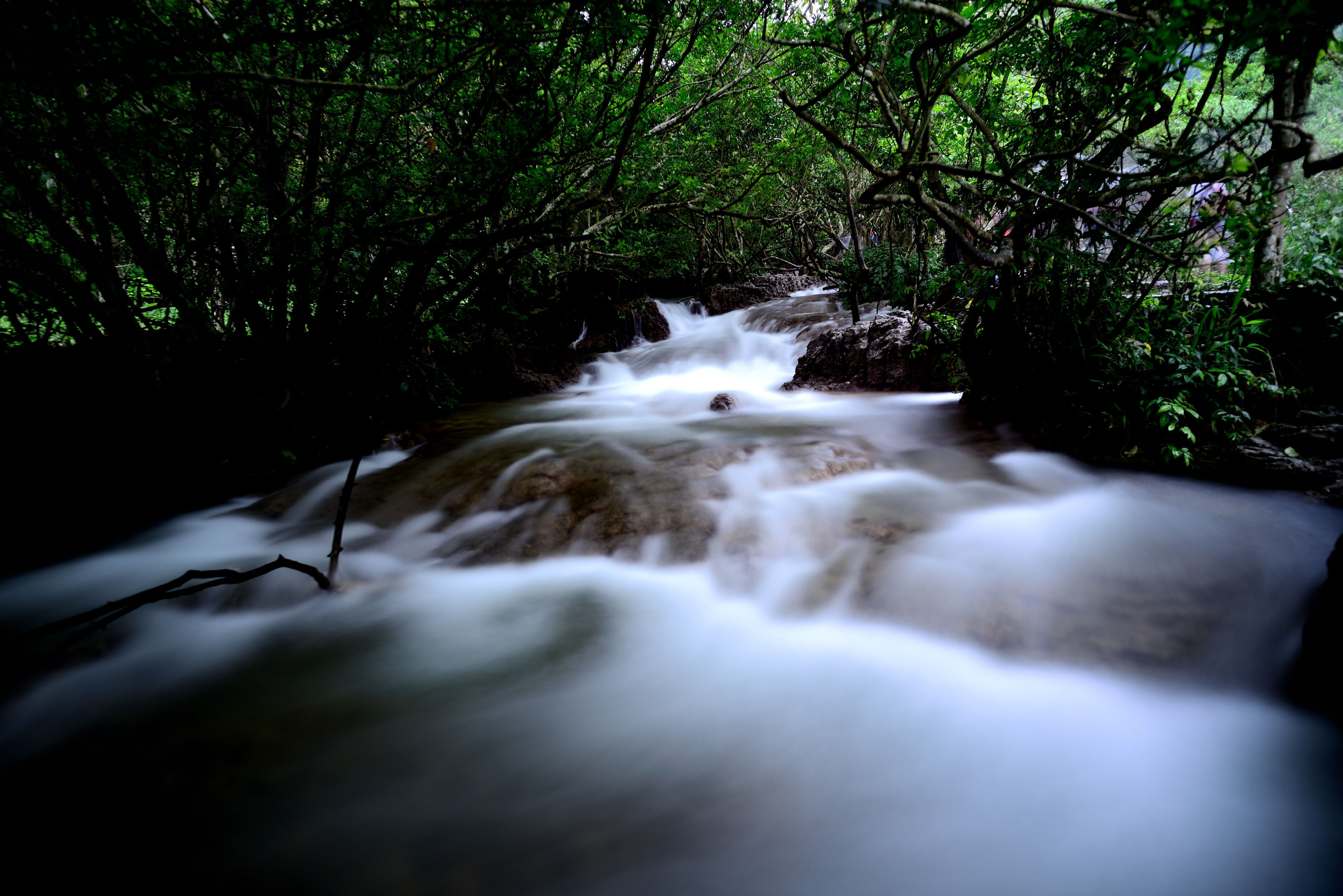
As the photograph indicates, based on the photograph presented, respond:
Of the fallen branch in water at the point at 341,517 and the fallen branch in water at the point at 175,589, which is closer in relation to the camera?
the fallen branch in water at the point at 175,589

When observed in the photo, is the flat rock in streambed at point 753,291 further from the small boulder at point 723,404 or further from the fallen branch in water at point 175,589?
the fallen branch in water at point 175,589

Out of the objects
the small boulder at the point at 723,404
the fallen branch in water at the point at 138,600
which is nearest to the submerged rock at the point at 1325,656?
the fallen branch in water at the point at 138,600

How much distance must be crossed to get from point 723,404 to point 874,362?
194 cm

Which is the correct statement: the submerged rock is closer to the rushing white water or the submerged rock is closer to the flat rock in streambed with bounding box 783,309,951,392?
the rushing white water

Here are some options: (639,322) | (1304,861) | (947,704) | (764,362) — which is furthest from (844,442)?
(639,322)

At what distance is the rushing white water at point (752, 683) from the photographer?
1.61 m

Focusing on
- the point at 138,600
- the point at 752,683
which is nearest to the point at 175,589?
the point at 138,600

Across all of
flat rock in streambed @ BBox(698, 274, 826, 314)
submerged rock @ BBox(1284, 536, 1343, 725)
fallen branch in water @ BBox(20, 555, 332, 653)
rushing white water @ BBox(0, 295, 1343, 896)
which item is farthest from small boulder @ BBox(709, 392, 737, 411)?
flat rock in streambed @ BBox(698, 274, 826, 314)

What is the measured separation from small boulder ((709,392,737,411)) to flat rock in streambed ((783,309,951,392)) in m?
1.20

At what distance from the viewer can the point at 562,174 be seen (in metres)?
4.27

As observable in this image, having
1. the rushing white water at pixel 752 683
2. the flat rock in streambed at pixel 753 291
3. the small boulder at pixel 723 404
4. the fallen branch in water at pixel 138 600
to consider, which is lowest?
the rushing white water at pixel 752 683

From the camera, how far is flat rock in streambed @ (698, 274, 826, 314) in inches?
547

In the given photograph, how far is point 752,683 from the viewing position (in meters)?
2.37

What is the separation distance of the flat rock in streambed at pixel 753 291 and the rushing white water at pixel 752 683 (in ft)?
34.1
